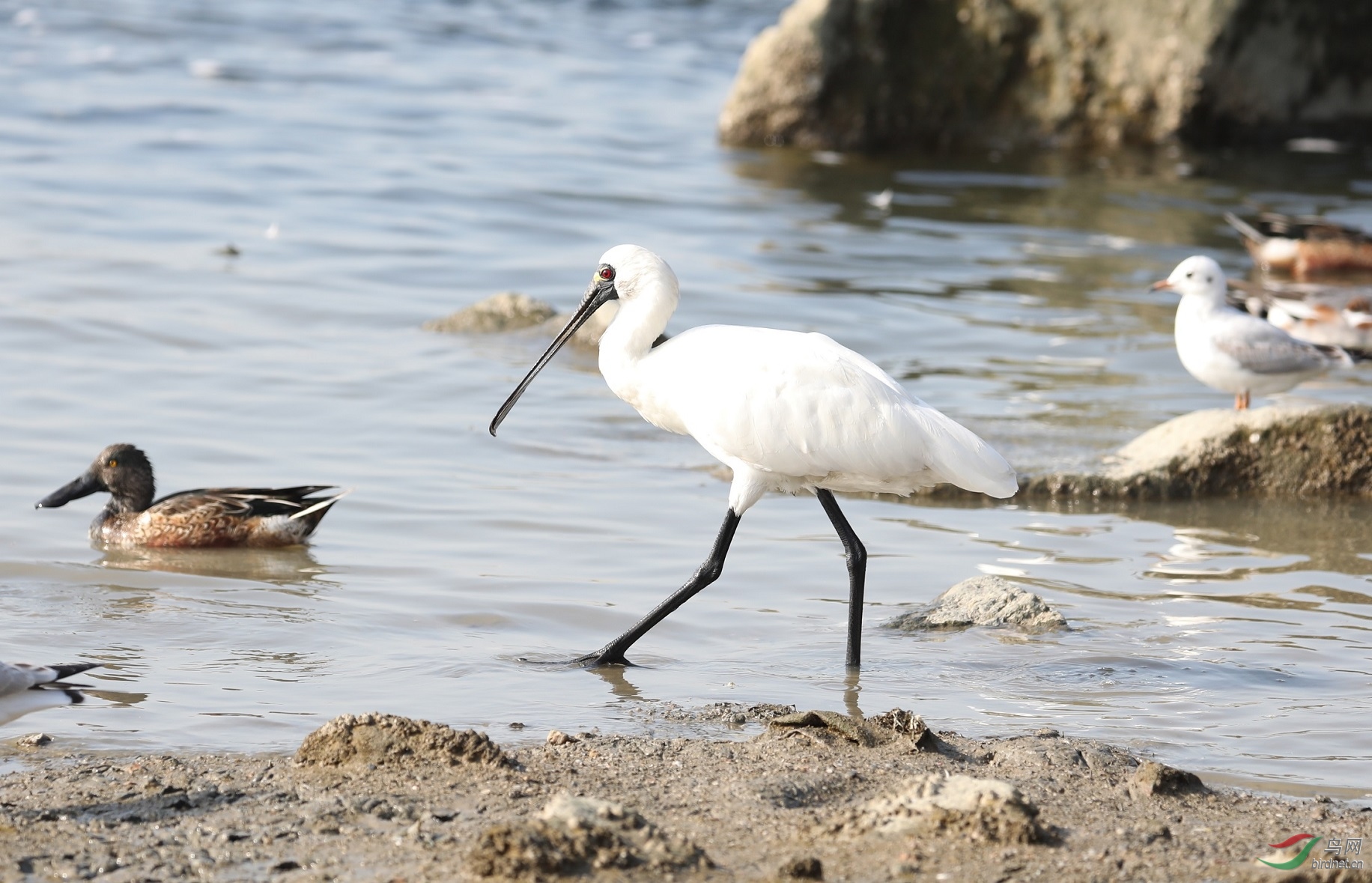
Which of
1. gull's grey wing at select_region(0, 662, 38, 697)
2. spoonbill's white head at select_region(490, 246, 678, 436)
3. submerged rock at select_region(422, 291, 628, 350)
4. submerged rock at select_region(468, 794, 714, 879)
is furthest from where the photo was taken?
submerged rock at select_region(422, 291, 628, 350)

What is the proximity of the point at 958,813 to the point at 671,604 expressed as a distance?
2278 mm

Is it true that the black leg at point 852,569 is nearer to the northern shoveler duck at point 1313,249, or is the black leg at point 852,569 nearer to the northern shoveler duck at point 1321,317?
the northern shoveler duck at point 1321,317

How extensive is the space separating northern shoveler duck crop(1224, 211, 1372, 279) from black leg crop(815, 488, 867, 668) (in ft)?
30.9

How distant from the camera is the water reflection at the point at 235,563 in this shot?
7258mm

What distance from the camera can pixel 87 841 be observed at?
411 cm

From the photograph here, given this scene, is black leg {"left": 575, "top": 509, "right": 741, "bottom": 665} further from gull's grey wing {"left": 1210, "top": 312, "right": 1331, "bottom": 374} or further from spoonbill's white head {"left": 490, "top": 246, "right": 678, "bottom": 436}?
gull's grey wing {"left": 1210, "top": 312, "right": 1331, "bottom": 374}

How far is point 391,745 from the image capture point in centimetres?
469

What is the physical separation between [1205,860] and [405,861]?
1.92 m

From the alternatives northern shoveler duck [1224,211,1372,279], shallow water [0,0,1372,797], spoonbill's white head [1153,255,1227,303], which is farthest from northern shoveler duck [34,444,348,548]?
northern shoveler duck [1224,211,1372,279]

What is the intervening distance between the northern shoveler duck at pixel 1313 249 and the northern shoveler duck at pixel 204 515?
9688 millimetres

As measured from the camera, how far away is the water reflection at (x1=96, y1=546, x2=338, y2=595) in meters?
7.26

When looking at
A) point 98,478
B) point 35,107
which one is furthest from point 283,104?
point 98,478

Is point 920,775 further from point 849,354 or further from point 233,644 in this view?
point 233,644

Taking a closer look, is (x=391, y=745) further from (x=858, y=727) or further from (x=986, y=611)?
(x=986, y=611)
